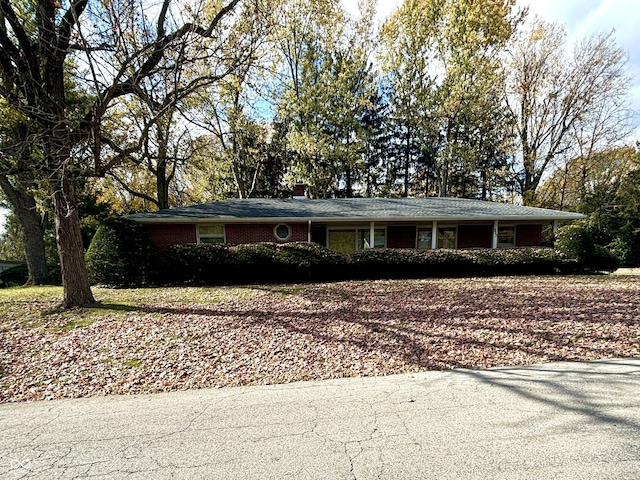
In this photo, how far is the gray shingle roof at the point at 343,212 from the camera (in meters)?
13.3

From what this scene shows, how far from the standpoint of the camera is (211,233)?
13.8m

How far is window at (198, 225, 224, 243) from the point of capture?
541 inches

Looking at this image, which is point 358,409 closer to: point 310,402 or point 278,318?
point 310,402

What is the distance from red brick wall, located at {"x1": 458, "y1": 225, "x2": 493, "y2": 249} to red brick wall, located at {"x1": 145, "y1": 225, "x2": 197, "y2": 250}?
1283 cm

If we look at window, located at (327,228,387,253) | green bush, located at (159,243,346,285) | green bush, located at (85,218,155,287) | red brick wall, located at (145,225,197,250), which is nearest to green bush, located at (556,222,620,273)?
window, located at (327,228,387,253)

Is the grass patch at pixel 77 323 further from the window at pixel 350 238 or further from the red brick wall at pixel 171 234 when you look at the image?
the window at pixel 350 238

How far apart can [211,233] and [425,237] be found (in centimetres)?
1032

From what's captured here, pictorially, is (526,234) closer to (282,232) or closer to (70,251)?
(282,232)

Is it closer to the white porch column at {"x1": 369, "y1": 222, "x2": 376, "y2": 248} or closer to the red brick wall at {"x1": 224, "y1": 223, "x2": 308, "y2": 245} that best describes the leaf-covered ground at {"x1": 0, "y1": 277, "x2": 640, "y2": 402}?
the red brick wall at {"x1": 224, "y1": 223, "x2": 308, "y2": 245}

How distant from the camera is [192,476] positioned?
2.20 metres

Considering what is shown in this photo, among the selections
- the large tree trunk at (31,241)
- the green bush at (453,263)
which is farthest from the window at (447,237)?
the large tree trunk at (31,241)

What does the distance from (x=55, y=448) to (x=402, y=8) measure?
26205 mm

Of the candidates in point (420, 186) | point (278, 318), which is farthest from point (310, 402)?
point (420, 186)

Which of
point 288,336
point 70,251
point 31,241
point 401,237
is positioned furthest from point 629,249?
point 31,241
